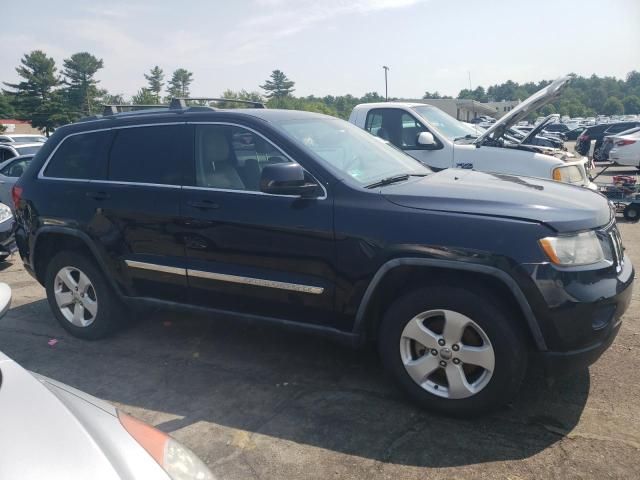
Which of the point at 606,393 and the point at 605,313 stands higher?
the point at 605,313

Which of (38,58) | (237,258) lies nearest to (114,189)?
(237,258)

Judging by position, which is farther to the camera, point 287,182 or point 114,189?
point 114,189

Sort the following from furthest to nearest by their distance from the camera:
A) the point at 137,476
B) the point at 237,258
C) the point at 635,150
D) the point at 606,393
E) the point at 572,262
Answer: the point at 635,150
the point at 237,258
the point at 606,393
the point at 572,262
the point at 137,476

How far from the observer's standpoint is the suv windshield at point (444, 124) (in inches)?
305

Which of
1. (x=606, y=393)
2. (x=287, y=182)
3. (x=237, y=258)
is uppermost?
(x=287, y=182)

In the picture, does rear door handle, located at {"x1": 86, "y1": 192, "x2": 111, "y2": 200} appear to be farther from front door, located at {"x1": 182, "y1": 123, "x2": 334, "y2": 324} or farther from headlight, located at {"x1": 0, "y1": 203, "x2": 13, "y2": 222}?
headlight, located at {"x1": 0, "y1": 203, "x2": 13, "y2": 222}

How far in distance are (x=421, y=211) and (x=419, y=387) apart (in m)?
1.06

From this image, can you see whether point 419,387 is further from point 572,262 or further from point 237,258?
→ point 237,258

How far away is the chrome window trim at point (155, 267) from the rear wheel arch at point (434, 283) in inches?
55.9

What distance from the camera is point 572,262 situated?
2.83m

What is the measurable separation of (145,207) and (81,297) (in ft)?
3.84

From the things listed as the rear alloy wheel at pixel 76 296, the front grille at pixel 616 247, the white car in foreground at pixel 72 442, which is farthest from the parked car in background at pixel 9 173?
the front grille at pixel 616 247

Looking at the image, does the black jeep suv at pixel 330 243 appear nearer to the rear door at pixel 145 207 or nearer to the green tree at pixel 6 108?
the rear door at pixel 145 207

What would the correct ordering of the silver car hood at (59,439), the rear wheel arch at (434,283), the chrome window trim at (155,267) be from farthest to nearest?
the chrome window trim at (155,267), the rear wheel arch at (434,283), the silver car hood at (59,439)
